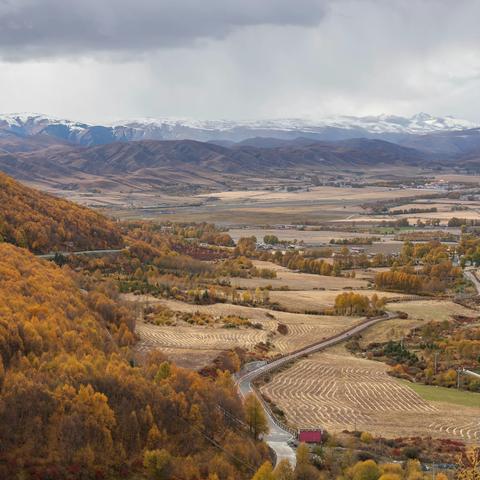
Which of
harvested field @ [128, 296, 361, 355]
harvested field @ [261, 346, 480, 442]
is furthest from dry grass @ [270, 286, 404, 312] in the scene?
harvested field @ [261, 346, 480, 442]

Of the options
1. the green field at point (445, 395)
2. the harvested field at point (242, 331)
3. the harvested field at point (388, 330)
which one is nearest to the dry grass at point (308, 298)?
the harvested field at point (242, 331)

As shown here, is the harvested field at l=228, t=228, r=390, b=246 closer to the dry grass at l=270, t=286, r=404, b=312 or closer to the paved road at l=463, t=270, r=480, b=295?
the paved road at l=463, t=270, r=480, b=295

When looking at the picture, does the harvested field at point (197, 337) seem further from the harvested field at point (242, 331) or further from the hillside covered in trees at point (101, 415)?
the hillside covered in trees at point (101, 415)

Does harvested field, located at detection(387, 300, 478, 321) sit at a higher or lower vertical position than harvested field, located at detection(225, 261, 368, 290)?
higher

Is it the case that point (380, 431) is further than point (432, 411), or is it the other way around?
point (432, 411)

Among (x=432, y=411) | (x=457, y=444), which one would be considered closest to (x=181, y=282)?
(x=432, y=411)

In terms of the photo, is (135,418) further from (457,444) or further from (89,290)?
(89,290)
